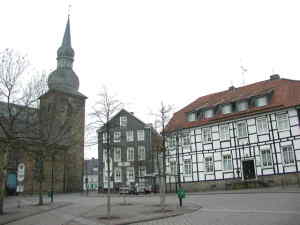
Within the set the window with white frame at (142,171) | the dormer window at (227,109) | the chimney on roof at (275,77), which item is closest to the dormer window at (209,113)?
the dormer window at (227,109)

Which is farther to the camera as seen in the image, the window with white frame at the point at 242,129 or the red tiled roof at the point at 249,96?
the window with white frame at the point at 242,129

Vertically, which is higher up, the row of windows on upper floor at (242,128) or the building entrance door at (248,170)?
the row of windows on upper floor at (242,128)

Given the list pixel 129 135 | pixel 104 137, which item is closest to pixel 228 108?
pixel 129 135

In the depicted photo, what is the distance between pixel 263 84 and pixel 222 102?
5291 mm

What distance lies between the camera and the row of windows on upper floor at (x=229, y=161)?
3147cm

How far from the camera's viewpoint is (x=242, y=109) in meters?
36.4

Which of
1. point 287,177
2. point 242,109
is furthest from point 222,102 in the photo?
point 287,177

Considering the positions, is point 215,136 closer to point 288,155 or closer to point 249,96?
point 249,96

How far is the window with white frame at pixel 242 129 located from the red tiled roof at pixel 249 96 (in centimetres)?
91

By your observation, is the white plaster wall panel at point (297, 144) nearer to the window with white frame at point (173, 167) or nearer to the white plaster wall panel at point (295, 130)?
the white plaster wall panel at point (295, 130)

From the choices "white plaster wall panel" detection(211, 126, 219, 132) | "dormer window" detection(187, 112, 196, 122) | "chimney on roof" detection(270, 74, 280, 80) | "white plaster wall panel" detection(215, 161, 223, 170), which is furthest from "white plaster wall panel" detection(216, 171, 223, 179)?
"chimney on roof" detection(270, 74, 280, 80)

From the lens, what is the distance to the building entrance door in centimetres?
3384

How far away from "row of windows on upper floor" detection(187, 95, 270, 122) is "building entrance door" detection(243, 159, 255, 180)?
594cm

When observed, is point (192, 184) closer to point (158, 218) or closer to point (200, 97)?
point (200, 97)
